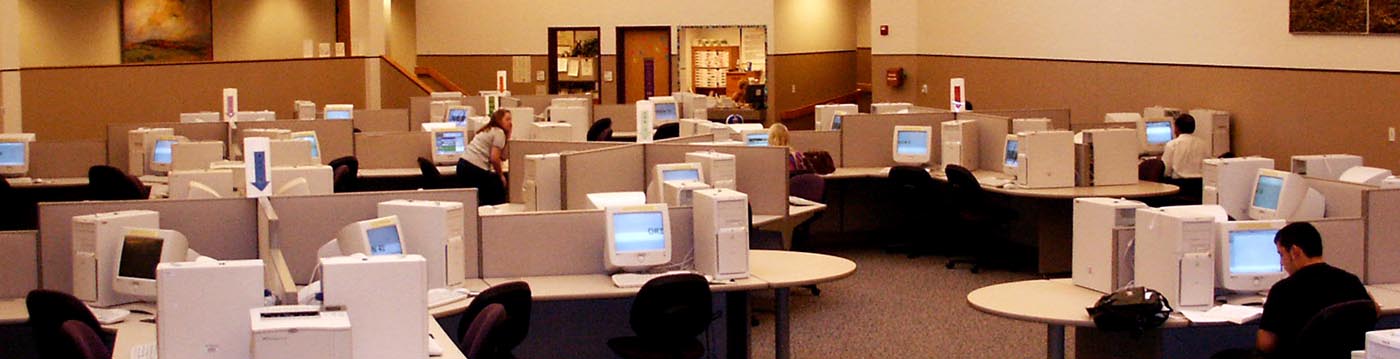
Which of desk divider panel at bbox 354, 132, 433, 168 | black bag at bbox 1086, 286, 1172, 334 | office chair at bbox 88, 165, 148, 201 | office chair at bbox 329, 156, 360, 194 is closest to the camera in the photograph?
black bag at bbox 1086, 286, 1172, 334

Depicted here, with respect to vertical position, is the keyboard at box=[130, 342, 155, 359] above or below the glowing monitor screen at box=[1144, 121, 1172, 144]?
below

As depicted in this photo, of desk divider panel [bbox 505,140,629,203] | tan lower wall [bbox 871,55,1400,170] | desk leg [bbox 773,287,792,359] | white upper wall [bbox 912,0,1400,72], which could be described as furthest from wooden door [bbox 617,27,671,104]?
desk leg [bbox 773,287,792,359]

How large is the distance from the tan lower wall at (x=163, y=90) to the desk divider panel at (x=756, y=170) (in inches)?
341

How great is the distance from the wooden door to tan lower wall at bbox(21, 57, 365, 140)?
3582 mm

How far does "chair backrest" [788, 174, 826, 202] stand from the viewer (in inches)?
395

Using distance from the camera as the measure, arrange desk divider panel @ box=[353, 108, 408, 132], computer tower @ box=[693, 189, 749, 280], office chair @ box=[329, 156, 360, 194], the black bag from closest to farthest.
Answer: the black bag, computer tower @ box=[693, 189, 749, 280], office chair @ box=[329, 156, 360, 194], desk divider panel @ box=[353, 108, 408, 132]

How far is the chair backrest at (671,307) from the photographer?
6.31 meters

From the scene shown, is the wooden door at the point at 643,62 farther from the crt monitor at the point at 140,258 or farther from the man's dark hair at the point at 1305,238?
the man's dark hair at the point at 1305,238

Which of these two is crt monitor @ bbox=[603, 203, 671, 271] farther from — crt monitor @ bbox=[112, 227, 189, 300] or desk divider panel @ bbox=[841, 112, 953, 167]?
desk divider panel @ bbox=[841, 112, 953, 167]

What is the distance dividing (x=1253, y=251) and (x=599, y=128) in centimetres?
930

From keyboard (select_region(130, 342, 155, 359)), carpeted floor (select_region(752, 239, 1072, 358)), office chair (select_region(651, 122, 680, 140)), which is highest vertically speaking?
office chair (select_region(651, 122, 680, 140))

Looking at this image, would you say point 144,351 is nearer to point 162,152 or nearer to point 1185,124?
point 162,152

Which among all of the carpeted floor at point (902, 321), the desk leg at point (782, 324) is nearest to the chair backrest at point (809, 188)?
the carpeted floor at point (902, 321)

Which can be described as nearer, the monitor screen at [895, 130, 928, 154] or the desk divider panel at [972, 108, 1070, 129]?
the monitor screen at [895, 130, 928, 154]
